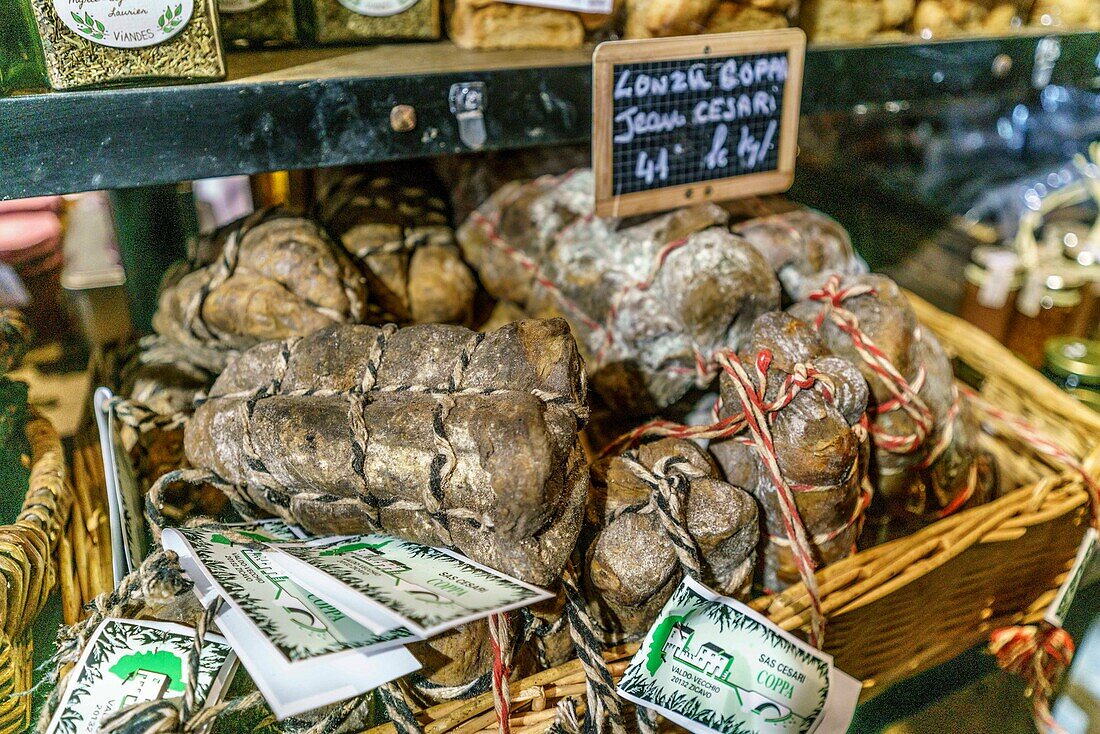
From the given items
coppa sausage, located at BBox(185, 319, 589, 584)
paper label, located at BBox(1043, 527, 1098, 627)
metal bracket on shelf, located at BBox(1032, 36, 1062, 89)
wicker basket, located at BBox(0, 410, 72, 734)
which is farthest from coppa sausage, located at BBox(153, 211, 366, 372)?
metal bracket on shelf, located at BBox(1032, 36, 1062, 89)

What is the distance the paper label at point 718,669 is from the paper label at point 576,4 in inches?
38.9

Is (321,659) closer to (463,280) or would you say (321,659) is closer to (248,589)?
(248,589)

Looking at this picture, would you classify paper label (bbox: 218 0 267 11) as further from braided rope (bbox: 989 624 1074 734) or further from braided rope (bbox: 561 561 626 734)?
braided rope (bbox: 989 624 1074 734)

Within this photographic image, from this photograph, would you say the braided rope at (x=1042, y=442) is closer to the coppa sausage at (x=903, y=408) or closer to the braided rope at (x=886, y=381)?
the coppa sausage at (x=903, y=408)

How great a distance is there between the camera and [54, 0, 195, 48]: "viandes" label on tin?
0.94 meters

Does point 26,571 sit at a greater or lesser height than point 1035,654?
greater

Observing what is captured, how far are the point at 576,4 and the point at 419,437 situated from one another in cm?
88

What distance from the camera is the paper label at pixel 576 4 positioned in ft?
4.39

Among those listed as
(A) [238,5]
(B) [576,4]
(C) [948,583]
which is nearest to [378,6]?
(A) [238,5]

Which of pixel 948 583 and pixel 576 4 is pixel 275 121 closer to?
pixel 576 4

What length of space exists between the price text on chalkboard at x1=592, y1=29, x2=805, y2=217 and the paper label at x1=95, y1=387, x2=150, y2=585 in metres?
0.80

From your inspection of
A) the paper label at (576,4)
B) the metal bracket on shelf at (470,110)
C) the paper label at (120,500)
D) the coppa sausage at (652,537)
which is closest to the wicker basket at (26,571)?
the paper label at (120,500)

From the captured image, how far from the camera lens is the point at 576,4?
1362 mm

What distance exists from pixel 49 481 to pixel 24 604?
22 cm
